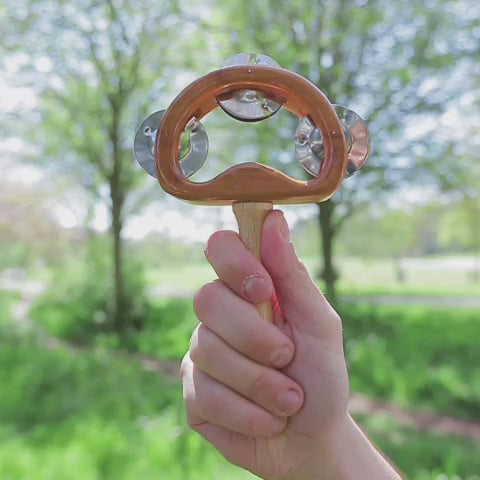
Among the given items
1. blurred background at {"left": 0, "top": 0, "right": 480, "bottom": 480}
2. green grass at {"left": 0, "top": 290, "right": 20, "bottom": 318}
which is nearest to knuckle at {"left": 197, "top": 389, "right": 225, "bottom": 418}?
blurred background at {"left": 0, "top": 0, "right": 480, "bottom": 480}

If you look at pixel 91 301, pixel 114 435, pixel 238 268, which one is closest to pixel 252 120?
pixel 238 268

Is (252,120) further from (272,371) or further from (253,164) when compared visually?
(272,371)

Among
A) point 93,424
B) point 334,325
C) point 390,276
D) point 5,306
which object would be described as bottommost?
point 390,276

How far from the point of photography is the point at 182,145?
2.80 feet

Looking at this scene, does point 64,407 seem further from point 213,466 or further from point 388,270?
point 388,270

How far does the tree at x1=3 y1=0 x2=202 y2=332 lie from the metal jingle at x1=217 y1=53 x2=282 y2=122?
297 inches

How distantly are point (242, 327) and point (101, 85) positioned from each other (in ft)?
28.2

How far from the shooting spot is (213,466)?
3227 mm

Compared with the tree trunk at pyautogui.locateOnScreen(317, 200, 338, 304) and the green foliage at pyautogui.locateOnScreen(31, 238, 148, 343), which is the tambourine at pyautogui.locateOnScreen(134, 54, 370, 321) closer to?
the tree trunk at pyautogui.locateOnScreen(317, 200, 338, 304)

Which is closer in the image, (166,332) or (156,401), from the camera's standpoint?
(156,401)

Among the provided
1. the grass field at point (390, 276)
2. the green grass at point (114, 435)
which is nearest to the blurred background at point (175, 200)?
the green grass at point (114, 435)

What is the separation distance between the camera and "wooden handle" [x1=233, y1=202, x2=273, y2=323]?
84cm

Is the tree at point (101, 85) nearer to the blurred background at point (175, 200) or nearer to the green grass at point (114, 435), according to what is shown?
the blurred background at point (175, 200)

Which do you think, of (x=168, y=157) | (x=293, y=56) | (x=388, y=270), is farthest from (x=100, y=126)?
(x=388, y=270)
